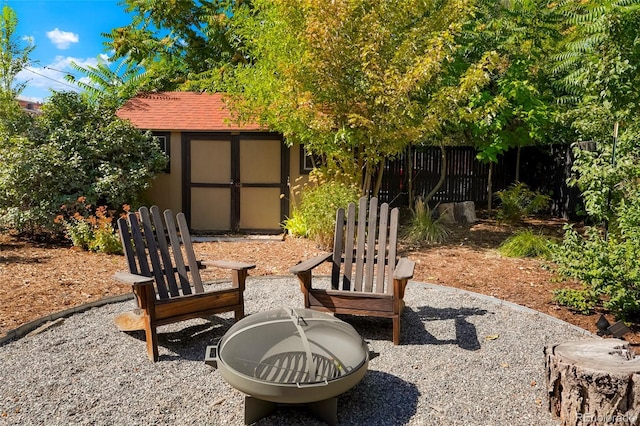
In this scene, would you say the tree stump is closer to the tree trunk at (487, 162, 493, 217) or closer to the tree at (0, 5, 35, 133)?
the tree trunk at (487, 162, 493, 217)

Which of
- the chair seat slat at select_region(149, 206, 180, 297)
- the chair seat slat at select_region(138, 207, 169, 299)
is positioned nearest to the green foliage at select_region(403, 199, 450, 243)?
the chair seat slat at select_region(149, 206, 180, 297)

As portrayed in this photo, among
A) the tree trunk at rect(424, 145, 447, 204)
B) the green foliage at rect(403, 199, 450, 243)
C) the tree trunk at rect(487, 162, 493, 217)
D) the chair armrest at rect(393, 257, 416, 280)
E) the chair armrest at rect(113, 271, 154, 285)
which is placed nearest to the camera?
the chair armrest at rect(113, 271, 154, 285)

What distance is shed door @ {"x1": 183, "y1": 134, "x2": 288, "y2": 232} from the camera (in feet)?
30.7

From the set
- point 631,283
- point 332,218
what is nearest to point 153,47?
point 332,218

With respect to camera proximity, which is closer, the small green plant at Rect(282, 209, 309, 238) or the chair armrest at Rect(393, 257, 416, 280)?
the chair armrest at Rect(393, 257, 416, 280)

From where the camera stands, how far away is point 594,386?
104 inches

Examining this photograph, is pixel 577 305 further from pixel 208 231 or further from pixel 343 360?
pixel 208 231

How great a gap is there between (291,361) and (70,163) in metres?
7.02

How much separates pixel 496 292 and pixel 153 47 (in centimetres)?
1438

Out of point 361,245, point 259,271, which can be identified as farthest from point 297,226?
point 361,245

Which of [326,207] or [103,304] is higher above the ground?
[326,207]

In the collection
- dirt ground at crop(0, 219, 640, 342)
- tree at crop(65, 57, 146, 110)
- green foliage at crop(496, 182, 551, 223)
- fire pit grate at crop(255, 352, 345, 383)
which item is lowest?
dirt ground at crop(0, 219, 640, 342)

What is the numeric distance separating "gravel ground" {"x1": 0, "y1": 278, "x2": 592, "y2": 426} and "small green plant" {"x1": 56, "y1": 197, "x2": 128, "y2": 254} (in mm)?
2868

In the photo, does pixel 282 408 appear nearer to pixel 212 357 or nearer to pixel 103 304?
pixel 212 357
